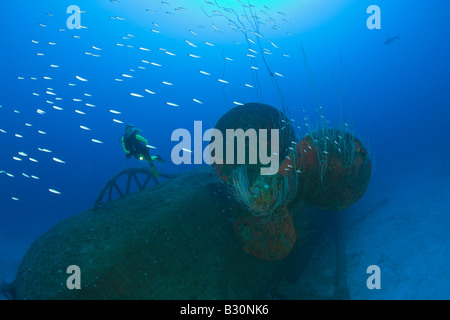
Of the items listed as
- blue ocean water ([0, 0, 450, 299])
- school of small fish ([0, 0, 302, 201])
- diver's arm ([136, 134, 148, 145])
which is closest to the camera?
diver's arm ([136, 134, 148, 145])

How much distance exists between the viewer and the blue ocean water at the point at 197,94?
19.7 metres

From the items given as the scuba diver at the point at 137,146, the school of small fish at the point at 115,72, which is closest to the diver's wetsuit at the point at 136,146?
the scuba diver at the point at 137,146

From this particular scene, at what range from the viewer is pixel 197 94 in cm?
7669

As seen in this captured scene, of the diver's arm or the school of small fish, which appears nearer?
the diver's arm

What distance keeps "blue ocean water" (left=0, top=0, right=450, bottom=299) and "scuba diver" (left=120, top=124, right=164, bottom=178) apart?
626cm

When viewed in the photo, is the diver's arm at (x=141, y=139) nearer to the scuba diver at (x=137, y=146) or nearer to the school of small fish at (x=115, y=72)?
the scuba diver at (x=137, y=146)

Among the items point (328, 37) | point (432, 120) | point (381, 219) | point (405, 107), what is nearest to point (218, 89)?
point (328, 37)

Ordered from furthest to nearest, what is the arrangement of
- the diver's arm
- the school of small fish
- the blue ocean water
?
the school of small fish → the blue ocean water → the diver's arm

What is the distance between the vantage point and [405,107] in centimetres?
5078

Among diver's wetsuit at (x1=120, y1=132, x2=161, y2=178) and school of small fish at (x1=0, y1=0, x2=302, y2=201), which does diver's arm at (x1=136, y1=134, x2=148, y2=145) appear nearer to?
diver's wetsuit at (x1=120, y1=132, x2=161, y2=178)

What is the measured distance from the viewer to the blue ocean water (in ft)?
64.7

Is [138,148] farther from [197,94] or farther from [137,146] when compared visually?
[197,94]

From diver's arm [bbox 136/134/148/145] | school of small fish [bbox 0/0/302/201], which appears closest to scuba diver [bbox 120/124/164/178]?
diver's arm [bbox 136/134/148/145]

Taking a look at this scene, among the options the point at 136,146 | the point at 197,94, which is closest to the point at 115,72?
the point at 197,94
